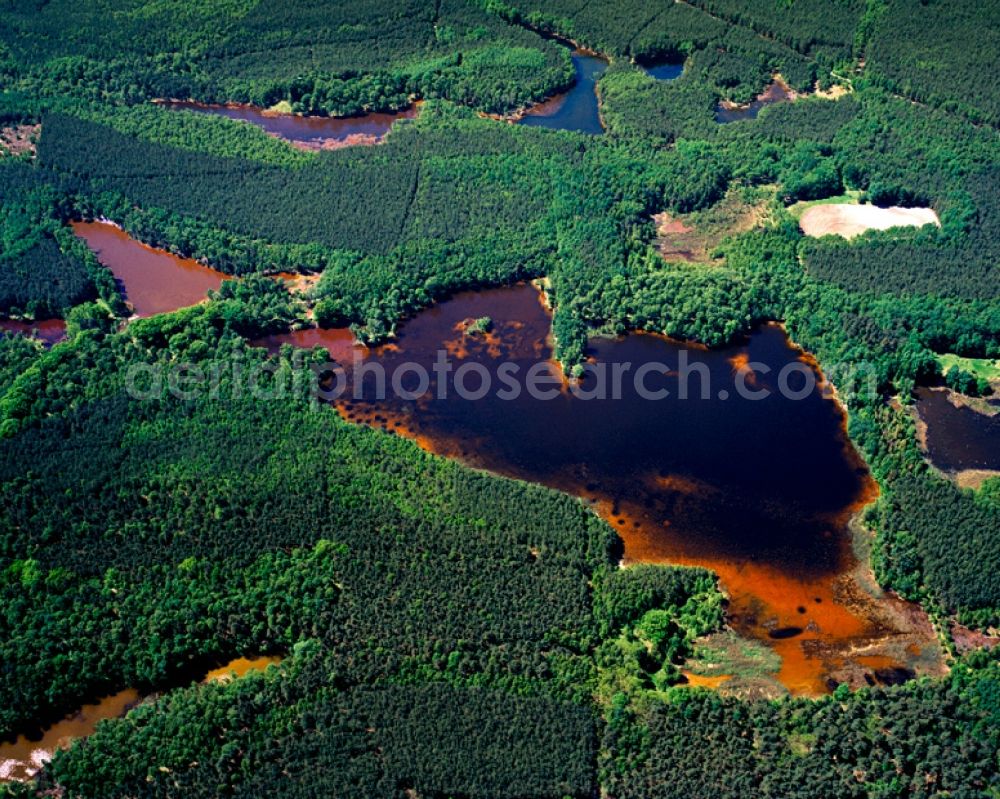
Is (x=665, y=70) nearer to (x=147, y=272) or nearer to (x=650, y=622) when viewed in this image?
(x=147, y=272)

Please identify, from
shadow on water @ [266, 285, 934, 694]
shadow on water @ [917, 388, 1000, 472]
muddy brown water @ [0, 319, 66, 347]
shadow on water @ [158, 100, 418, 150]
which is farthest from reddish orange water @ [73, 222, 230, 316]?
shadow on water @ [917, 388, 1000, 472]

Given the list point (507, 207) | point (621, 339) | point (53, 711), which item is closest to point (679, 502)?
point (621, 339)

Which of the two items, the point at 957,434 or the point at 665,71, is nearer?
the point at 957,434

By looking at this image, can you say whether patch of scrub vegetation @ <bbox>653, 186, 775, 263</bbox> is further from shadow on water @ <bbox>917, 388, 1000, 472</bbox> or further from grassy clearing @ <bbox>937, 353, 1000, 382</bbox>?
shadow on water @ <bbox>917, 388, 1000, 472</bbox>

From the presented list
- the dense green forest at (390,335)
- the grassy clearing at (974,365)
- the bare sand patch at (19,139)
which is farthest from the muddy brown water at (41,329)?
the grassy clearing at (974,365)

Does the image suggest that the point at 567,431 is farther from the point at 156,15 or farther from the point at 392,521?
the point at 156,15

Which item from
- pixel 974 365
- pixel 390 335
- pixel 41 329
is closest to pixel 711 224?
Answer: pixel 974 365
